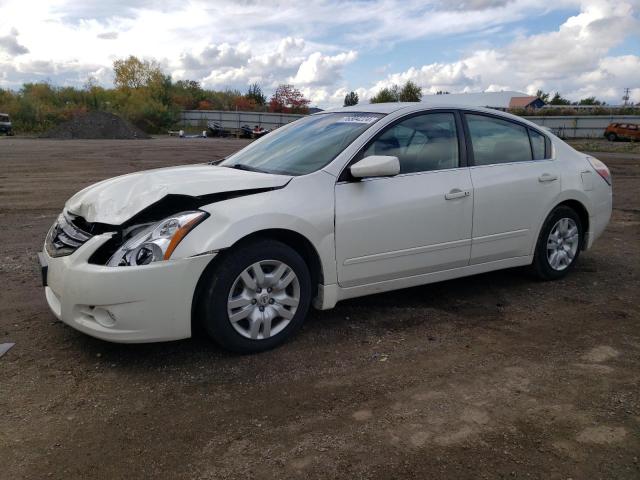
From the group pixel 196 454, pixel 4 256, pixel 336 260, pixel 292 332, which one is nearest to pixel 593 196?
pixel 336 260

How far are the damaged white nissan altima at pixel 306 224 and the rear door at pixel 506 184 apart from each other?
0.05 ft

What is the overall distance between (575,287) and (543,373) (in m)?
2.15

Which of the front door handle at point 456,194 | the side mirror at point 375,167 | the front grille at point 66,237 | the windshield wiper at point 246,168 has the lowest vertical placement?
the front grille at point 66,237

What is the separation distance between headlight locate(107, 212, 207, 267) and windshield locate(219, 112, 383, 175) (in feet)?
3.23

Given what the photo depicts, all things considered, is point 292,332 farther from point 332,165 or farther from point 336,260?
point 332,165

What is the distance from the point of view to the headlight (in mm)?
3377

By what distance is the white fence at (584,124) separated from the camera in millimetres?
45188

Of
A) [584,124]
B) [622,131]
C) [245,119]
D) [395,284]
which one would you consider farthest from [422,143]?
[245,119]

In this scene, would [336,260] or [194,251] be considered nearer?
[194,251]

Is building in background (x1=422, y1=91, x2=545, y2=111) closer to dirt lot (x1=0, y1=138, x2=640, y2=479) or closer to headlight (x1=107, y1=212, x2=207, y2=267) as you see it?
dirt lot (x1=0, y1=138, x2=640, y2=479)

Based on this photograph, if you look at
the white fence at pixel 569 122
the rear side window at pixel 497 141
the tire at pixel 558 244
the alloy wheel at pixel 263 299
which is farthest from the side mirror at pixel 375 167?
the white fence at pixel 569 122

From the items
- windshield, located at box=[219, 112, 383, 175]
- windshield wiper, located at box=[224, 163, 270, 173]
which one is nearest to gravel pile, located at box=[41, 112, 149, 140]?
windshield, located at box=[219, 112, 383, 175]

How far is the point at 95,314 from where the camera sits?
3441mm

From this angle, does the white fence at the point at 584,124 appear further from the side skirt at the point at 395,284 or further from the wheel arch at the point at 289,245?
the wheel arch at the point at 289,245
